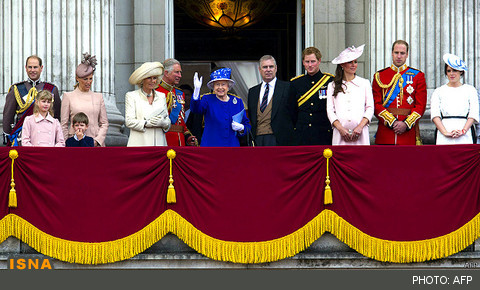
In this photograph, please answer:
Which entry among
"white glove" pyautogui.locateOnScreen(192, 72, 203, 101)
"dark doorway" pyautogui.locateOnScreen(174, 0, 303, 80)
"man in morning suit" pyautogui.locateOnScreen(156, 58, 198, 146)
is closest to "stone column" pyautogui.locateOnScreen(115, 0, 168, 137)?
"man in morning suit" pyautogui.locateOnScreen(156, 58, 198, 146)

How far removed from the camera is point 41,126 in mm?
10625

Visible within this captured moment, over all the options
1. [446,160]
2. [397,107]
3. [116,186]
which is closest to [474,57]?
[397,107]

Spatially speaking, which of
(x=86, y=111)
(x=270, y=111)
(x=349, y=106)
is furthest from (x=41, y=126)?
(x=349, y=106)

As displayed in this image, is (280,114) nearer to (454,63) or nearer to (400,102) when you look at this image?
(400,102)

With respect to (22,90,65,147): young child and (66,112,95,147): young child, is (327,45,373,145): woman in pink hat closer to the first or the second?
(66,112,95,147): young child

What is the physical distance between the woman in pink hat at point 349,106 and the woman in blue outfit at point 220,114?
102 centimetres

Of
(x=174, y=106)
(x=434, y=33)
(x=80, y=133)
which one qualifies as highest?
(x=434, y=33)

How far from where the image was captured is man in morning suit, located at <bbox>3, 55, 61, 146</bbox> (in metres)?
11.4

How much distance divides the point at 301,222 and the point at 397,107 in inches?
82.0

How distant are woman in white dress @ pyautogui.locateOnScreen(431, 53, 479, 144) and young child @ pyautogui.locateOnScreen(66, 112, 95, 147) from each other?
3.87m

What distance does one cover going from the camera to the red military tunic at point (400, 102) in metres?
11.1

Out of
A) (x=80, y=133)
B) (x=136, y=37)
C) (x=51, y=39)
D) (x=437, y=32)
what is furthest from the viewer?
(x=136, y=37)

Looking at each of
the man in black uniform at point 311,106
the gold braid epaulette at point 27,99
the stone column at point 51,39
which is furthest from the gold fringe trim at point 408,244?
the stone column at point 51,39

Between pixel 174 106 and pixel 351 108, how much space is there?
2161 millimetres
